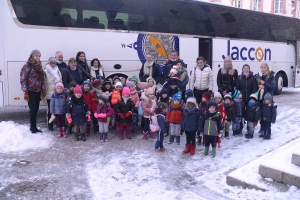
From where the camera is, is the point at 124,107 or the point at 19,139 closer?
the point at 19,139

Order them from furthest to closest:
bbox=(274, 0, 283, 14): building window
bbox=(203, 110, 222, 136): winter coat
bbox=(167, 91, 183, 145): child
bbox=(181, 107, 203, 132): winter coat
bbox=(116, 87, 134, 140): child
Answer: bbox=(274, 0, 283, 14): building window → bbox=(116, 87, 134, 140): child → bbox=(167, 91, 183, 145): child → bbox=(181, 107, 203, 132): winter coat → bbox=(203, 110, 222, 136): winter coat

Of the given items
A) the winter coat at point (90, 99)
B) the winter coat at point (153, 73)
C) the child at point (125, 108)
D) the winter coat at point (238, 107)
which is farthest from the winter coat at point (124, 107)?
the winter coat at point (238, 107)

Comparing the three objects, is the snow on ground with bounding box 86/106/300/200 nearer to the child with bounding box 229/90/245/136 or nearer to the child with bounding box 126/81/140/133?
the child with bounding box 229/90/245/136

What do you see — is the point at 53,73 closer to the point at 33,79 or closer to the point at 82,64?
the point at 33,79

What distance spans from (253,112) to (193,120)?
5.74 ft

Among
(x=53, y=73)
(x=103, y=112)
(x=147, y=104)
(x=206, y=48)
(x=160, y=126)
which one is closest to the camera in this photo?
(x=160, y=126)

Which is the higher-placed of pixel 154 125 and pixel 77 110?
pixel 77 110

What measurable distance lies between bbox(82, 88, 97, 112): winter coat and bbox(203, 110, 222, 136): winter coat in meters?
2.86

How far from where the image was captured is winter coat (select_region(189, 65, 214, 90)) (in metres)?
7.75

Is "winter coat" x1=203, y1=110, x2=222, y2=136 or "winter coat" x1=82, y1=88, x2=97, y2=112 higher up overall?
"winter coat" x1=82, y1=88, x2=97, y2=112

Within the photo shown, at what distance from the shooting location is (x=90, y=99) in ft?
24.8

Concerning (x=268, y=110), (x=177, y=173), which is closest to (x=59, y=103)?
(x=177, y=173)

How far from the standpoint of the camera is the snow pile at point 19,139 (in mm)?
6750

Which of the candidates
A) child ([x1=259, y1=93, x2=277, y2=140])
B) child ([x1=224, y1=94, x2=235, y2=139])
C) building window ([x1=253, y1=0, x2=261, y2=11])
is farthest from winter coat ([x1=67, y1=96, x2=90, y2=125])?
building window ([x1=253, y1=0, x2=261, y2=11])
